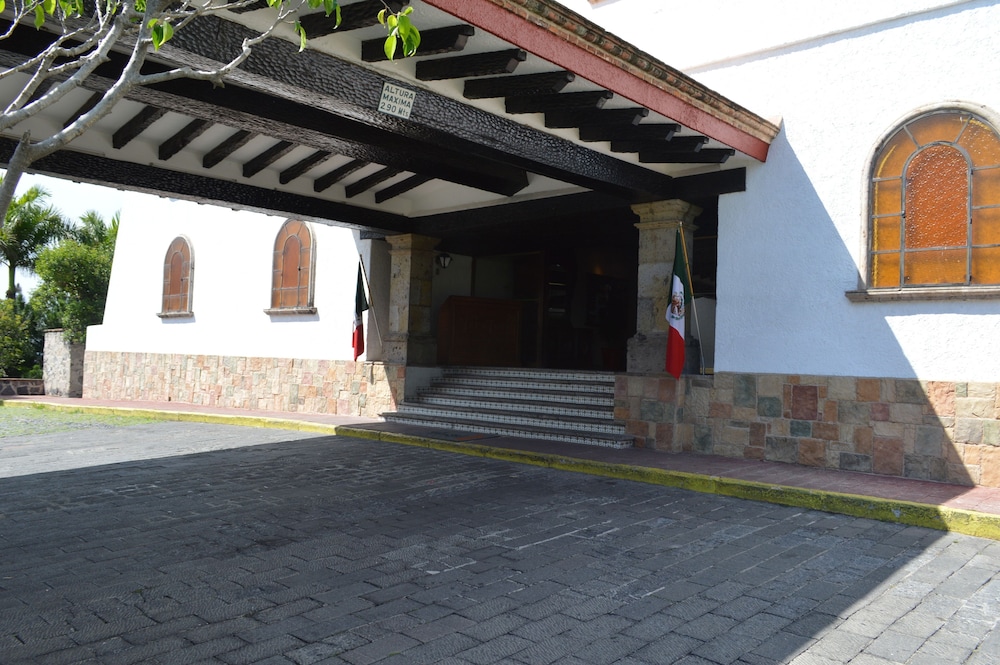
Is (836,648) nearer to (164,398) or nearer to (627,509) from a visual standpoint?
(627,509)

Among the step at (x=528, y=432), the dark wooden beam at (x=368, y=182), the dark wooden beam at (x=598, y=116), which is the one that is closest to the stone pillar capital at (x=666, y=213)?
the dark wooden beam at (x=598, y=116)

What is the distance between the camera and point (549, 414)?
10.1 metres

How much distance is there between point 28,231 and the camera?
23578mm

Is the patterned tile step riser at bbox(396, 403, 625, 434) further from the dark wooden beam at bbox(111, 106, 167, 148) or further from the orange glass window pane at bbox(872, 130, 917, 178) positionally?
the dark wooden beam at bbox(111, 106, 167, 148)

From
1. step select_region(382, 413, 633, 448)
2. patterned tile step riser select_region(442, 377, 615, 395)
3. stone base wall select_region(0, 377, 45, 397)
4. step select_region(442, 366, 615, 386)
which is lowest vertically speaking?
stone base wall select_region(0, 377, 45, 397)

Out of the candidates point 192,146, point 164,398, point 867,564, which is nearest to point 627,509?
point 867,564

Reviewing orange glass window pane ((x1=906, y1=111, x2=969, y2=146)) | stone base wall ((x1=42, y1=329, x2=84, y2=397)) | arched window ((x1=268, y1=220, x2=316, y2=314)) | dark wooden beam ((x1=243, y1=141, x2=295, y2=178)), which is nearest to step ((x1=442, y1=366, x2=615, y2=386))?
arched window ((x1=268, y1=220, x2=316, y2=314))

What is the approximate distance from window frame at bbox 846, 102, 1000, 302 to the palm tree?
23.2 m

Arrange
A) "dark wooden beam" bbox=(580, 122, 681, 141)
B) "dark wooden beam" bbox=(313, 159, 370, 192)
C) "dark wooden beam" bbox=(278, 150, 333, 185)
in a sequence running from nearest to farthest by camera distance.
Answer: "dark wooden beam" bbox=(580, 122, 681, 141) → "dark wooden beam" bbox=(278, 150, 333, 185) → "dark wooden beam" bbox=(313, 159, 370, 192)

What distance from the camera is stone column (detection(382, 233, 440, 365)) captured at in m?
11.7

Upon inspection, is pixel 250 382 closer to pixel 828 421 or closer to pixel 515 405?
pixel 515 405

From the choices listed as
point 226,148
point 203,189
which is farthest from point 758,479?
point 203,189

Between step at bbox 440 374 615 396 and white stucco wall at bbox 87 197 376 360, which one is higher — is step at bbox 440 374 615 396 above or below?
below

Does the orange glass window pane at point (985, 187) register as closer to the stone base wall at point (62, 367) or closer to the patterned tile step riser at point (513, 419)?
the patterned tile step riser at point (513, 419)
